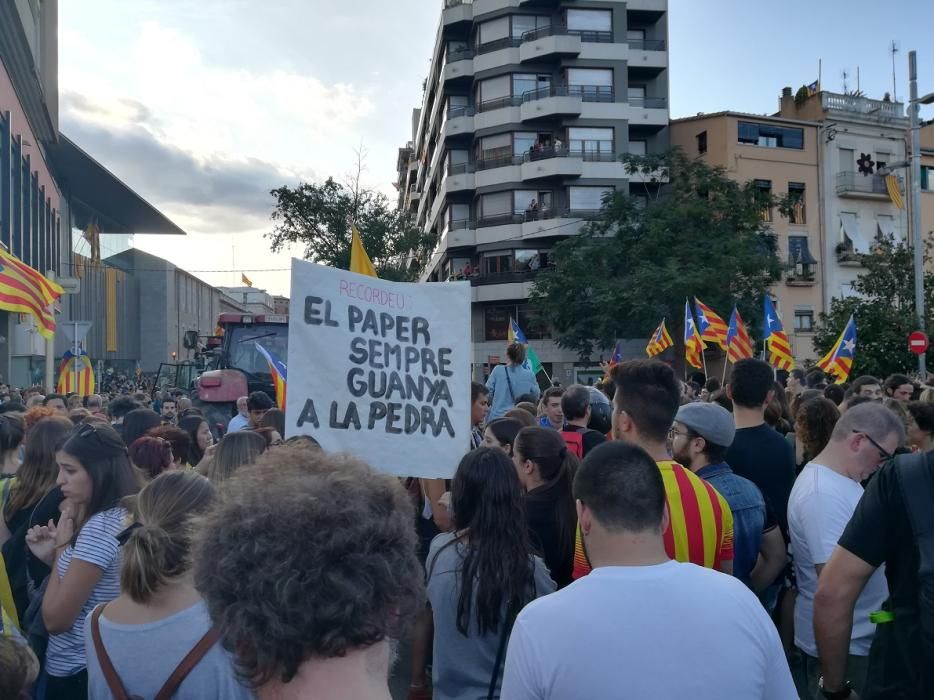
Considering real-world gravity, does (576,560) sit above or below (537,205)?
below

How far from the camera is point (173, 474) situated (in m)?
2.80

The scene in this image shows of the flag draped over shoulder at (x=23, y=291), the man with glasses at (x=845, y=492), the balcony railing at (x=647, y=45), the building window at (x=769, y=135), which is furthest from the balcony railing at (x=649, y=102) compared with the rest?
the man with glasses at (x=845, y=492)

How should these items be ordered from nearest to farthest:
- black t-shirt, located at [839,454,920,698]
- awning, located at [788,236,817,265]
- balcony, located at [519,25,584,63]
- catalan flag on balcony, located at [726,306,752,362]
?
1. black t-shirt, located at [839,454,920,698]
2. catalan flag on balcony, located at [726,306,752,362]
3. awning, located at [788,236,817,265]
4. balcony, located at [519,25,584,63]

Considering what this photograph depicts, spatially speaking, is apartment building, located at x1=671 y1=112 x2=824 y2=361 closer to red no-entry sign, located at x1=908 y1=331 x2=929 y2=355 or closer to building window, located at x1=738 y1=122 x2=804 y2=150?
building window, located at x1=738 y1=122 x2=804 y2=150

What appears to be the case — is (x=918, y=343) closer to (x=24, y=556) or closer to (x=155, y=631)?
(x=24, y=556)

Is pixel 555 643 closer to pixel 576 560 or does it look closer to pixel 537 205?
pixel 576 560

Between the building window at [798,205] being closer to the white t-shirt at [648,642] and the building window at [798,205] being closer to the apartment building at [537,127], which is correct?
the apartment building at [537,127]

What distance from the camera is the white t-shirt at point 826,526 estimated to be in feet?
11.2

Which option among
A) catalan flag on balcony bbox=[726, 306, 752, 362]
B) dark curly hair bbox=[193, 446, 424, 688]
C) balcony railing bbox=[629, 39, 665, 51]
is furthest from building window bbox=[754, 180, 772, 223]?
dark curly hair bbox=[193, 446, 424, 688]

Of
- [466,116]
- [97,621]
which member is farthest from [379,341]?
[466,116]

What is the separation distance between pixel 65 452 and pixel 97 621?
4.17ft

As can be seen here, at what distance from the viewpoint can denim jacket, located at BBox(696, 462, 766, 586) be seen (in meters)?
3.87

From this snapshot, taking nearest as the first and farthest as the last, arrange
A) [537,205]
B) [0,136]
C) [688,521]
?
[688,521] → [0,136] → [537,205]

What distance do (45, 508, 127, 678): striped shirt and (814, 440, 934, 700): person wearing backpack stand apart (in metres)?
2.59
